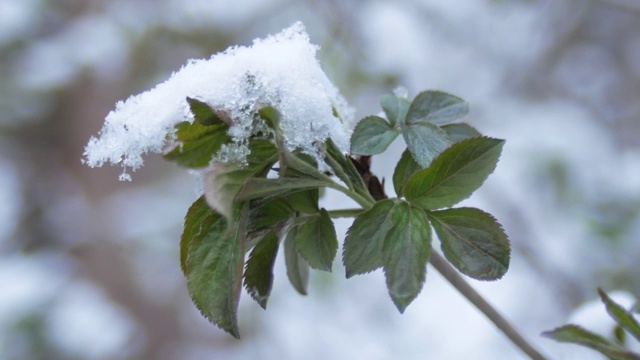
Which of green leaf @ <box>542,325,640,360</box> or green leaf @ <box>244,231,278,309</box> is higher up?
green leaf @ <box>244,231,278,309</box>

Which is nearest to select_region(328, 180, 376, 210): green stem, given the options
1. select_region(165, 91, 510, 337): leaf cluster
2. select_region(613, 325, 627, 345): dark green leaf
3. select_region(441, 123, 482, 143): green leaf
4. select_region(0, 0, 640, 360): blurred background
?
select_region(165, 91, 510, 337): leaf cluster

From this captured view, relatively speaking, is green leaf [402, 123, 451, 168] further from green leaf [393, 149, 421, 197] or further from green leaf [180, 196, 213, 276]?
green leaf [180, 196, 213, 276]

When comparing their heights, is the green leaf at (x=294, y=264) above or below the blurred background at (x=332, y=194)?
above

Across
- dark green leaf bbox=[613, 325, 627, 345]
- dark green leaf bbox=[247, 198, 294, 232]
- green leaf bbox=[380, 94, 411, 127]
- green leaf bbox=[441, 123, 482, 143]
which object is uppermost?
green leaf bbox=[380, 94, 411, 127]

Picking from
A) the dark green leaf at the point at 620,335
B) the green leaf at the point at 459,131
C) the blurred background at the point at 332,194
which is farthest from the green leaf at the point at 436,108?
the blurred background at the point at 332,194

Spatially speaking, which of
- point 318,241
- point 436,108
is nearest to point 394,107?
point 436,108

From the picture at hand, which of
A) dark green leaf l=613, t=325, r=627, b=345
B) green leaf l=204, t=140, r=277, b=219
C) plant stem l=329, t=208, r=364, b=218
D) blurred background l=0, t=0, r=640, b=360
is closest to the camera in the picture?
green leaf l=204, t=140, r=277, b=219

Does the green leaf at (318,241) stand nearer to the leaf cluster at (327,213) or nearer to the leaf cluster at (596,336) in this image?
the leaf cluster at (327,213)

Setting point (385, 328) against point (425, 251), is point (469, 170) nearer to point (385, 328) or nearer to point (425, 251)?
point (425, 251)
